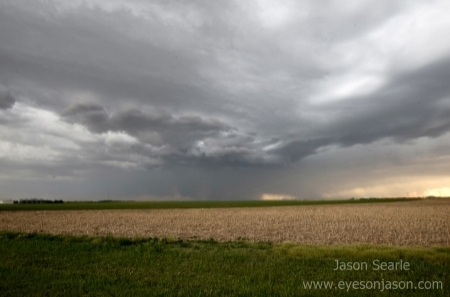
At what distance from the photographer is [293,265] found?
18328 mm

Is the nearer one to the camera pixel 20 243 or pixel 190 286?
pixel 190 286

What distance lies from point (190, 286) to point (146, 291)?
1799 mm

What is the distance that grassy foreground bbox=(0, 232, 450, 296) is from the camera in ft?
44.4

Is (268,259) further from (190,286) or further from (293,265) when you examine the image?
(190,286)

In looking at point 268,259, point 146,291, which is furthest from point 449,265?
point 146,291

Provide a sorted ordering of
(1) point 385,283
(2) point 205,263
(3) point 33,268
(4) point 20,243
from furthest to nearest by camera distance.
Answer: (4) point 20,243, (2) point 205,263, (3) point 33,268, (1) point 385,283

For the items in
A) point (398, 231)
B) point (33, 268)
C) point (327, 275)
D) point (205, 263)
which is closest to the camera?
point (327, 275)

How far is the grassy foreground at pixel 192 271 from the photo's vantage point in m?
13.5

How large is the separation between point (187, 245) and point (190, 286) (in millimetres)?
13341

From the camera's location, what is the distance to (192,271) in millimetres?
17141

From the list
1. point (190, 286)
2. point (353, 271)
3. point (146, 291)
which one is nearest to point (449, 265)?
point (353, 271)

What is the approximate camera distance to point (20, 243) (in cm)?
2664

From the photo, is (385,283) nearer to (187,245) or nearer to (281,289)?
(281,289)

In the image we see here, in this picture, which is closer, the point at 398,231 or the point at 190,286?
the point at 190,286
